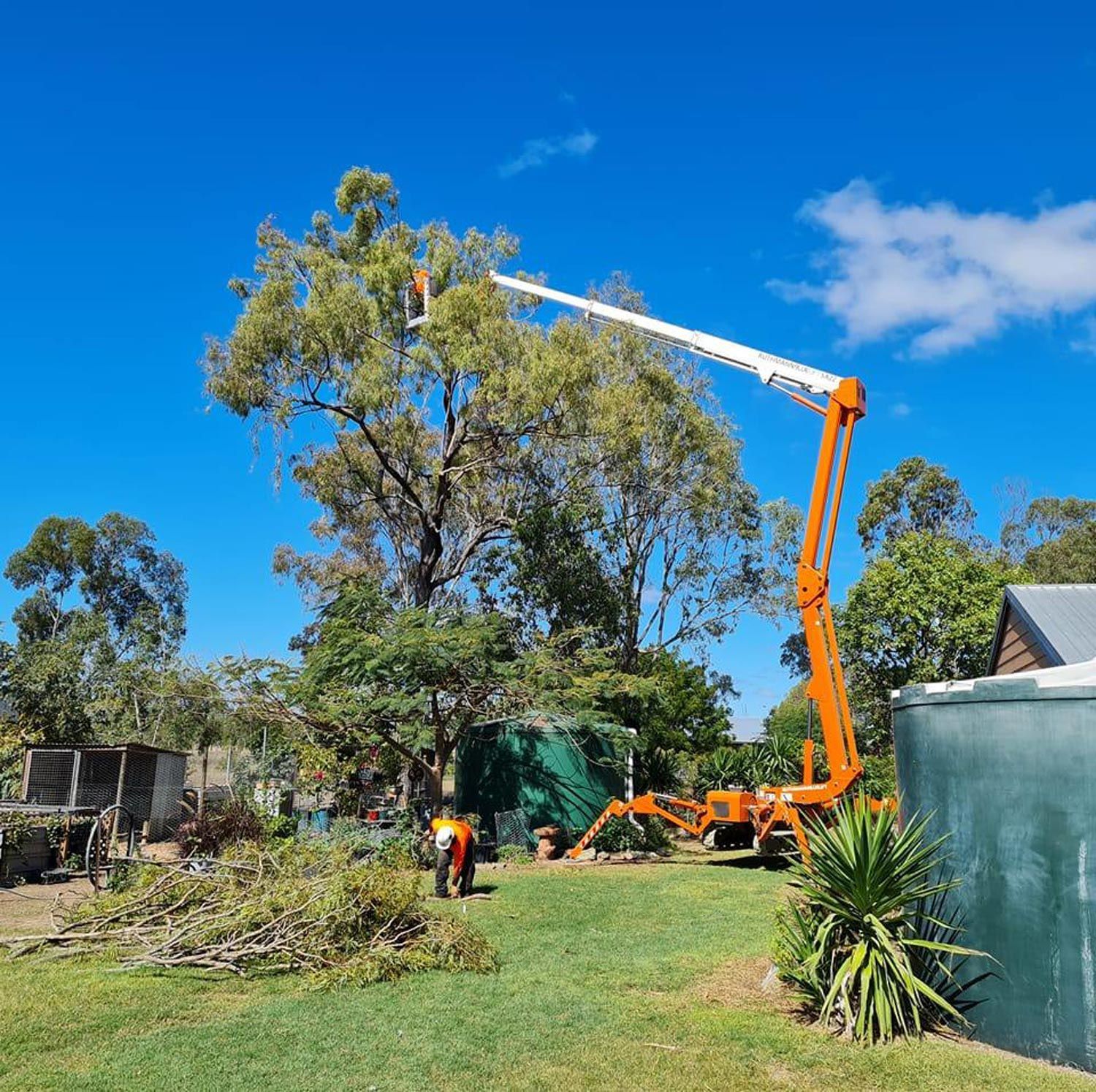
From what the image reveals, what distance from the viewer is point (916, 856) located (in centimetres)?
730

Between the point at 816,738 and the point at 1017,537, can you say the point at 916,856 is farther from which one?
the point at 1017,537

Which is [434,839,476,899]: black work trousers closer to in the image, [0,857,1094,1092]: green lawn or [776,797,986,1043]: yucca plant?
[0,857,1094,1092]: green lawn

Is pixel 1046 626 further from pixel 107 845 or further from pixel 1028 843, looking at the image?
pixel 107 845

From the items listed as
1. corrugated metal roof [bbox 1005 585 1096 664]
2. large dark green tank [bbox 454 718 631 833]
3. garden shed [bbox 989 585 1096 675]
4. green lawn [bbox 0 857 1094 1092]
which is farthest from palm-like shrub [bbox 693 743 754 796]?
green lawn [bbox 0 857 1094 1092]

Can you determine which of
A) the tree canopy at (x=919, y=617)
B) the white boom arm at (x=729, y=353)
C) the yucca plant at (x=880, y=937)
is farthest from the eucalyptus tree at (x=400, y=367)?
the yucca plant at (x=880, y=937)

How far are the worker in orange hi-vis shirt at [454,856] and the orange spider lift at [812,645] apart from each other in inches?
189

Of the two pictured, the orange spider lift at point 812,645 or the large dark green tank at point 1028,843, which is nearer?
the large dark green tank at point 1028,843

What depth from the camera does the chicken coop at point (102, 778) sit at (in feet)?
61.7

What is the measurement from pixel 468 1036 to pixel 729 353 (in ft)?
43.3

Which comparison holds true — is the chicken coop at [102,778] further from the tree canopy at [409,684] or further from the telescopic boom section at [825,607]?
the telescopic boom section at [825,607]

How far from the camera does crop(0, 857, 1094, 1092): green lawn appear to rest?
6.33 m

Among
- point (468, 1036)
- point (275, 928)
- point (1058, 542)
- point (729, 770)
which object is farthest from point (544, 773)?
point (1058, 542)

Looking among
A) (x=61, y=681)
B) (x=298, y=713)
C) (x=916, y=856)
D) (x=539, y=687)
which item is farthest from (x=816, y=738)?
(x=916, y=856)

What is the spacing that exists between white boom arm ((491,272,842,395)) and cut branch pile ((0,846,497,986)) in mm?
10530
